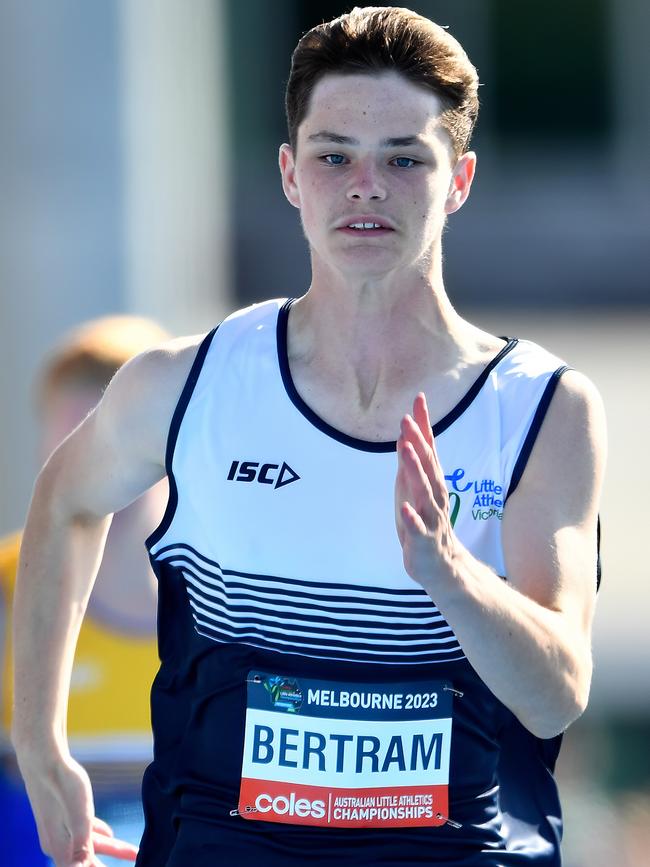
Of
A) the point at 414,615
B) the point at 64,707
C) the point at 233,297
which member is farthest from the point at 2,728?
the point at 233,297

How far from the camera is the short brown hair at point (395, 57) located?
296cm

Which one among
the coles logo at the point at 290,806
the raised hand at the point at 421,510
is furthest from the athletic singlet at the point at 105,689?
the raised hand at the point at 421,510

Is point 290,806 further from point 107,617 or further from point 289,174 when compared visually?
point 107,617

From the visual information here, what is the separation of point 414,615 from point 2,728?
1.88 m

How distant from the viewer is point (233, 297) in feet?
43.8

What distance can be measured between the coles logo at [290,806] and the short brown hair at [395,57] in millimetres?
1165

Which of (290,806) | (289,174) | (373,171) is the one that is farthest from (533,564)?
(289,174)

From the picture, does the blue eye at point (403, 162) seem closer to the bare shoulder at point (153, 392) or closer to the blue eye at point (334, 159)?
the blue eye at point (334, 159)

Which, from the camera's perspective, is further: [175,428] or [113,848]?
[113,848]

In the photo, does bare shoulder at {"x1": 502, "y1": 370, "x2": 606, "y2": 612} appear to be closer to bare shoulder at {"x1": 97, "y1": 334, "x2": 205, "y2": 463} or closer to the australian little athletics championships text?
the australian little athletics championships text

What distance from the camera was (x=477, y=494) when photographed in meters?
2.93

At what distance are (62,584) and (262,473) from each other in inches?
20.1

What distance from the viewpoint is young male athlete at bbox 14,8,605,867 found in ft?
9.62

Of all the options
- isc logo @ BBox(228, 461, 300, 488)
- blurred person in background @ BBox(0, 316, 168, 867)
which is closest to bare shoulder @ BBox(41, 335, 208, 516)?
isc logo @ BBox(228, 461, 300, 488)
